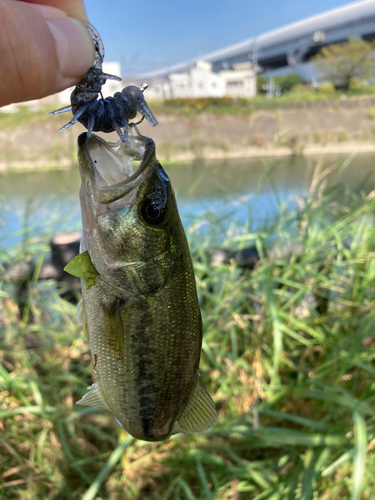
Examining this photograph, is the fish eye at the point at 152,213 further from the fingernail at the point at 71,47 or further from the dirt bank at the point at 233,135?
the dirt bank at the point at 233,135

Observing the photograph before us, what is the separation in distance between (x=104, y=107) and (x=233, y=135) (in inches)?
334

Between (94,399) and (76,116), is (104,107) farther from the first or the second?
(94,399)

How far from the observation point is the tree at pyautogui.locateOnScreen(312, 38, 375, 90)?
12508 millimetres

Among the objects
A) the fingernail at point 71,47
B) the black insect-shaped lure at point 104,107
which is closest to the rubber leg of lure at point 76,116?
the black insect-shaped lure at point 104,107

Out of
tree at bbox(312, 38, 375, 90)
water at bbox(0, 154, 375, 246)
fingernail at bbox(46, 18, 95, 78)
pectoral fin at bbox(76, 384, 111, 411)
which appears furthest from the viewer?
tree at bbox(312, 38, 375, 90)

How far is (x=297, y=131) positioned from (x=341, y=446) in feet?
28.6

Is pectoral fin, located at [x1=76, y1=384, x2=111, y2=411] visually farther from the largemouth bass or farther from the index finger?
the index finger

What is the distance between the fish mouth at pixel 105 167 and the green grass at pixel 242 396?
1.23 metres

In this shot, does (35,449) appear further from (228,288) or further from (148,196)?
(148,196)

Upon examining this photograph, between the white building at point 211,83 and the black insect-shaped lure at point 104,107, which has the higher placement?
the black insect-shaped lure at point 104,107

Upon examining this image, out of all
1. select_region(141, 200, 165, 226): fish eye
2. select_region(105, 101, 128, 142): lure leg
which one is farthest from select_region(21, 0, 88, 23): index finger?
select_region(141, 200, 165, 226): fish eye

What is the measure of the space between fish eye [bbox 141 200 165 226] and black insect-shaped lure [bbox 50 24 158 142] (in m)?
0.16

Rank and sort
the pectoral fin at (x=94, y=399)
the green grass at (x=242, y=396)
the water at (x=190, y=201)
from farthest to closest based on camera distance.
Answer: the water at (x=190, y=201)
the green grass at (x=242, y=396)
the pectoral fin at (x=94, y=399)

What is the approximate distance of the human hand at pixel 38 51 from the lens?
28.0 inches
